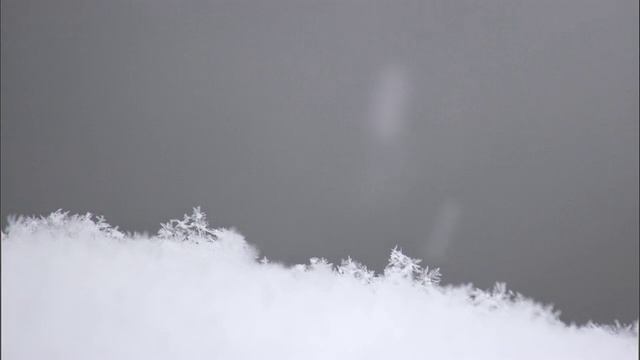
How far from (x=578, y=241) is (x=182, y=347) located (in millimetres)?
1767

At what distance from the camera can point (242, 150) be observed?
2.64 m

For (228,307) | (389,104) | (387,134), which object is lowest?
(228,307)

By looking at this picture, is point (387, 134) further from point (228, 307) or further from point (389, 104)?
point (228, 307)

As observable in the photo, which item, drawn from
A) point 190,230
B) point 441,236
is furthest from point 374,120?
point 190,230

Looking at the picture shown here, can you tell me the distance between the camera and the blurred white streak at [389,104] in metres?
2.64

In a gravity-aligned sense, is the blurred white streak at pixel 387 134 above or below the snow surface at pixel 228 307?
above

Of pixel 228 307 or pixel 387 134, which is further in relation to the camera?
pixel 387 134

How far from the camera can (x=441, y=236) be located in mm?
2602

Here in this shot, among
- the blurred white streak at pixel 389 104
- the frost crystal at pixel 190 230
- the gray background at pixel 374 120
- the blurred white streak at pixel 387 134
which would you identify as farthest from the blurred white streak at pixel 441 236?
the frost crystal at pixel 190 230

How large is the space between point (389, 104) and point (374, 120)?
0.32 feet

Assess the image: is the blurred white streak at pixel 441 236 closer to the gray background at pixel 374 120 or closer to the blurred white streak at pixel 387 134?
the gray background at pixel 374 120

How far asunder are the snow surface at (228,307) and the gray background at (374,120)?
0.32 feet

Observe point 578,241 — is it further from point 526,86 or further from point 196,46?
point 196,46

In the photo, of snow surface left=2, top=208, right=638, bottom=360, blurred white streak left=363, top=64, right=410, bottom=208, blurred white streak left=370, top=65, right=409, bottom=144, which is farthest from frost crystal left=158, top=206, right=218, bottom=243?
blurred white streak left=370, top=65, right=409, bottom=144
